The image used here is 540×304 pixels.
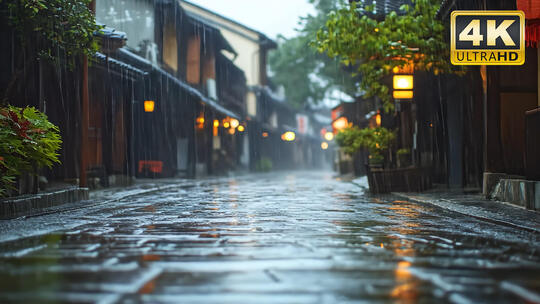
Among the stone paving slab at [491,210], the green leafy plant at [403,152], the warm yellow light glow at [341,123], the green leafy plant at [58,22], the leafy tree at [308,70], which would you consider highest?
the leafy tree at [308,70]

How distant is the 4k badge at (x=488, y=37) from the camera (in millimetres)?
10398

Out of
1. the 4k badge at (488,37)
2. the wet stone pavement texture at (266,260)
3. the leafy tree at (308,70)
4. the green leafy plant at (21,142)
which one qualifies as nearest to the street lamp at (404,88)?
the 4k badge at (488,37)

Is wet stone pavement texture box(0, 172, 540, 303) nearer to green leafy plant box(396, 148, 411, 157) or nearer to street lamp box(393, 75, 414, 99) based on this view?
street lamp box(393, 75, 414, 99)

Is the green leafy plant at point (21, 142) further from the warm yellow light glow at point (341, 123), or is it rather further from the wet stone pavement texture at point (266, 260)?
the warm yellow light glow at point (341, 123)

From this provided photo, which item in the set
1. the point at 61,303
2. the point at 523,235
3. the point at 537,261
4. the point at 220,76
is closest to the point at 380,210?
the point at 523,235

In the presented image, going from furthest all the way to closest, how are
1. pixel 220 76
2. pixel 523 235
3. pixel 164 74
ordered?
pixel 220 76 < pixel 164 74 < pixel 523 235

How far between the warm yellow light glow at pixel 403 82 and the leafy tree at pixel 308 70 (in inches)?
701

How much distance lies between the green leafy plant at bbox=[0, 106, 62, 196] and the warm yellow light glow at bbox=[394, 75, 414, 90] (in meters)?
10.5

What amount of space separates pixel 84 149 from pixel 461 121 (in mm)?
10949

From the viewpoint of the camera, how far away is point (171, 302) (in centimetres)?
380

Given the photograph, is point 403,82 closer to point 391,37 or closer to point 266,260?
point 391,37

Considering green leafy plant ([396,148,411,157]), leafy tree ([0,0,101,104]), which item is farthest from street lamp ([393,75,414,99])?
leafy tree ([0,0,101,104])

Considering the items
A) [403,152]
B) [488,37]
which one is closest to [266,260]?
[488,37]

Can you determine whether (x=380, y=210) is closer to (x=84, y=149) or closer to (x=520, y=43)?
(x=520, y=43)
